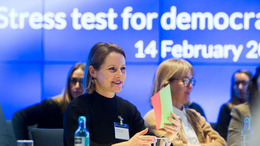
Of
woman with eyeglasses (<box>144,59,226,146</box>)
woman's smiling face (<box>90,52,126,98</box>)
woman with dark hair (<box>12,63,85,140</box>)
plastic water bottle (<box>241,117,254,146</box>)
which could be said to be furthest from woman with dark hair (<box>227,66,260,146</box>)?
woman with dark hair (<box>12,63,85,140</box>)

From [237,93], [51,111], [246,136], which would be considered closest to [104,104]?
[246,136]

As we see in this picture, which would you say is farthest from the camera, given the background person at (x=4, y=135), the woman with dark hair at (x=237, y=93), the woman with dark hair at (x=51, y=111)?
the woman with dark hair at (x=237, y=93)

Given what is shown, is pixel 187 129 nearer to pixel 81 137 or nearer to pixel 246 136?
pixel 246 136

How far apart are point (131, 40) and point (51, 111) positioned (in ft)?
5.65

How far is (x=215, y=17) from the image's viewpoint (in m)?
5.88

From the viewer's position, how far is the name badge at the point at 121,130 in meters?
2.71

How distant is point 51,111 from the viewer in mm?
4789

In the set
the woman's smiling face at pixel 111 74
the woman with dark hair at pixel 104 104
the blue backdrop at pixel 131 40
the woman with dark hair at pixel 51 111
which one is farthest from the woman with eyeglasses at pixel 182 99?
the blue backdrop at pixel 131 40

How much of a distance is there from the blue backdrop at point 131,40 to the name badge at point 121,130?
310cm

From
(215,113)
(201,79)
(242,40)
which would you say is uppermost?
(242,40)

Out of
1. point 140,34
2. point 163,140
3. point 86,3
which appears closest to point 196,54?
point 140,34

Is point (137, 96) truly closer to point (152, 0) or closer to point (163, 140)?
point (152, 0)

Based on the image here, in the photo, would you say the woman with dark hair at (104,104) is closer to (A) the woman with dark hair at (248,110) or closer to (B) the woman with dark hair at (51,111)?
(A) the woman with dark hair at (248,110)

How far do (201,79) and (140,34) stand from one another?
106 centimetres
